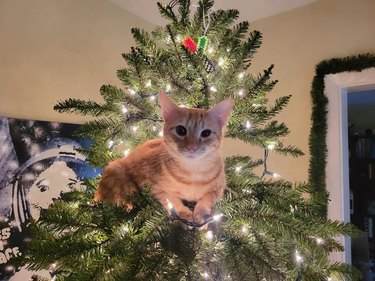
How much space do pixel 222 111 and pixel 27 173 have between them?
881 mm

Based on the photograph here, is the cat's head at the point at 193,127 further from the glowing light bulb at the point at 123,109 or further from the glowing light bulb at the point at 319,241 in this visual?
the glowing light bulb at the point at 319,241

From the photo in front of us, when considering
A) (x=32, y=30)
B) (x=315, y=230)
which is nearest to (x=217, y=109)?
(x=315, y=230)

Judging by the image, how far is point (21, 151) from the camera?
120 cm

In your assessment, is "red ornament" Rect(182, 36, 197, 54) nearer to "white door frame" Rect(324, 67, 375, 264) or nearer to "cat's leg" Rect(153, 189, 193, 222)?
"cat's leg" Rect(153, 189, 193, 222)

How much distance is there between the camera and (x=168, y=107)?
68 centimetres

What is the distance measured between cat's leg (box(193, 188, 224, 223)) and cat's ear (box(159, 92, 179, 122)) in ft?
0.58

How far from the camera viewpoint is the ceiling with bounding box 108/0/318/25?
160 cm

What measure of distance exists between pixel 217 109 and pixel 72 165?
892mm

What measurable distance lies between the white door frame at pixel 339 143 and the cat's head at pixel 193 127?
96cm

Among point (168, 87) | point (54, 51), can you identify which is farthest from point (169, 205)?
point (54, 51)

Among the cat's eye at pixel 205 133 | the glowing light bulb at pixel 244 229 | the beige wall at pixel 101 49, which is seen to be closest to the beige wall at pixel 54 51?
the beige wall at pixel 101 49

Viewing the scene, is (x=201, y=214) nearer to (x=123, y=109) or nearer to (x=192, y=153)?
(x=192, y=153)

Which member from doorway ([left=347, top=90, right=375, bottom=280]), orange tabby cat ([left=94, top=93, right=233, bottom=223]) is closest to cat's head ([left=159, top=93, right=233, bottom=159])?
orange tabby cat ([left=94, top=93, right=233, bottom=223])

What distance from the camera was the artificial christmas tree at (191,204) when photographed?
45cm
